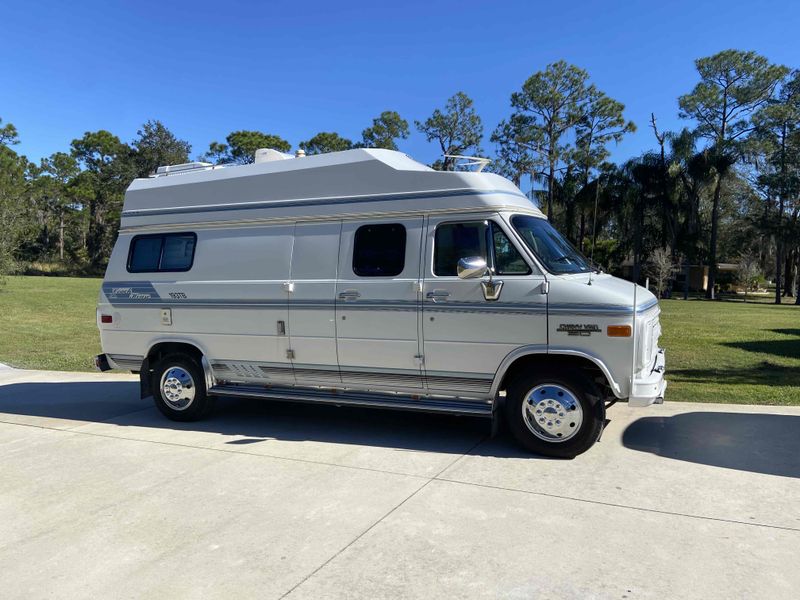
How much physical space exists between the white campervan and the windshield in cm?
3

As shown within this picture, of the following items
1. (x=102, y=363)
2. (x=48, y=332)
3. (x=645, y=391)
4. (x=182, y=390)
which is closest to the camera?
(x=645, y=391)

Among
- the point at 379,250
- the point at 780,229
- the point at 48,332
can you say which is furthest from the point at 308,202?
the point at 780,229

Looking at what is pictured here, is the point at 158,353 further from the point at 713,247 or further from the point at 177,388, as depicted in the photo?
the point at 713,247

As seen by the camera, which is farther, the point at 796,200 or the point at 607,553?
the point at 796,200

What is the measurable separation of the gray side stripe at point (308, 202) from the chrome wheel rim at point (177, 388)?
74.4 inches

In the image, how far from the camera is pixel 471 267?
17.6ft

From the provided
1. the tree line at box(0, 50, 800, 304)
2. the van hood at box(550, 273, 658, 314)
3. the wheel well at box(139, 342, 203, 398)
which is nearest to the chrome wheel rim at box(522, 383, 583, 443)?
the van hood at box(550, 273, 658, 314)

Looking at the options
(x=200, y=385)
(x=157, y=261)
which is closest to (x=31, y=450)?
(x=200, y=385)

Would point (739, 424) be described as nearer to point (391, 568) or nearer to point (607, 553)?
point (607, 553)

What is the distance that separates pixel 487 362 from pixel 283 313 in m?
2.28

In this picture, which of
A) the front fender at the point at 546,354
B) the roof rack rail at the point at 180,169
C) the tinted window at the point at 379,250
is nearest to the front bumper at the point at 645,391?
the front fender at the point at 546,354

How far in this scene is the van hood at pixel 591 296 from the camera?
5148mm

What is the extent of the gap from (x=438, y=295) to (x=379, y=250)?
0.83 metres

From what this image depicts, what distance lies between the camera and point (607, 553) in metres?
3.73
